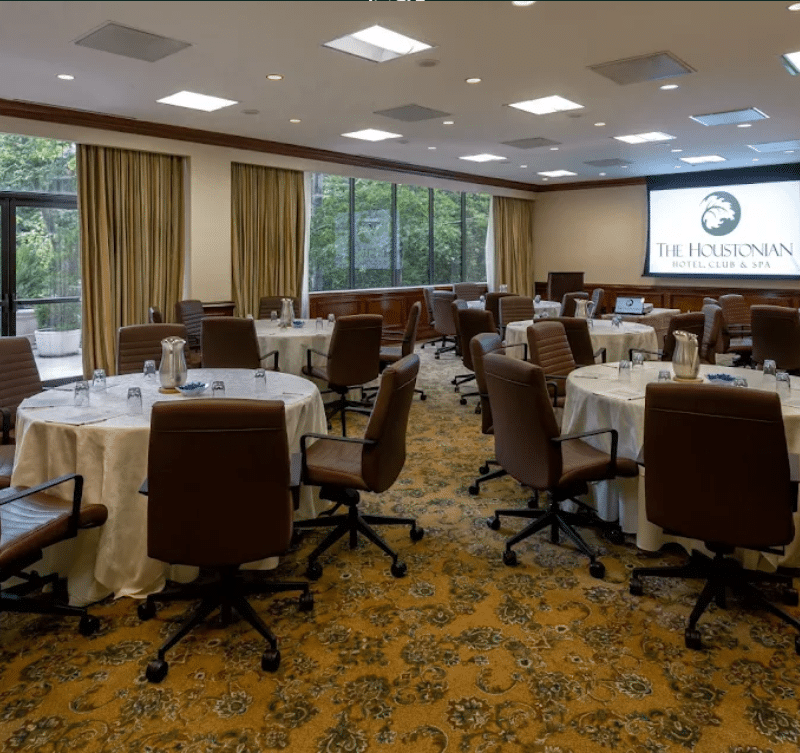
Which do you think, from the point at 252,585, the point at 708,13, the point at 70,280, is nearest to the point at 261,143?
the point at 70,280

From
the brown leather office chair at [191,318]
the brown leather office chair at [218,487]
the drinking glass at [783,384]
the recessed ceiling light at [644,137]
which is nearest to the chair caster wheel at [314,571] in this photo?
the brown leather office chair at [218,487]

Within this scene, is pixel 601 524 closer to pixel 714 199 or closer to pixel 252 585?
pixel 252 585

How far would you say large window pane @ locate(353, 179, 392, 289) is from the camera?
1130 cm

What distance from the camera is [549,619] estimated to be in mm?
2898

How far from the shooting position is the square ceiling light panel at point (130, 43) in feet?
14.4

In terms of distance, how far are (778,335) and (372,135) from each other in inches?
193

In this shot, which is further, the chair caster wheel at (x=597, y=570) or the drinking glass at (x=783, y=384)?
the drinking glass at (x=783, y=384)

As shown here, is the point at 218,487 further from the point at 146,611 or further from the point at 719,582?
the point at 719,582

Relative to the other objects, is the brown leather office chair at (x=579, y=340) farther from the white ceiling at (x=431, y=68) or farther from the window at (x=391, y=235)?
the window at (x=391, y=235)

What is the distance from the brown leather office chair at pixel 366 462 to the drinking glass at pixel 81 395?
3.47ft

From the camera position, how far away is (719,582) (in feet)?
9.43

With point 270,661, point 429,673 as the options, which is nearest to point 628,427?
point 429,673

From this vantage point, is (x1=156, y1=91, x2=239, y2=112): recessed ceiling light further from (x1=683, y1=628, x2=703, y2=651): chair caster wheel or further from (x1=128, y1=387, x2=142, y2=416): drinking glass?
(x1=683, y1=628, x2=703, y2=651): chair caster wheel

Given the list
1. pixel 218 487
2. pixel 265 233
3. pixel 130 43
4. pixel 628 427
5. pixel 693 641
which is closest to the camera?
pixel 218 487
